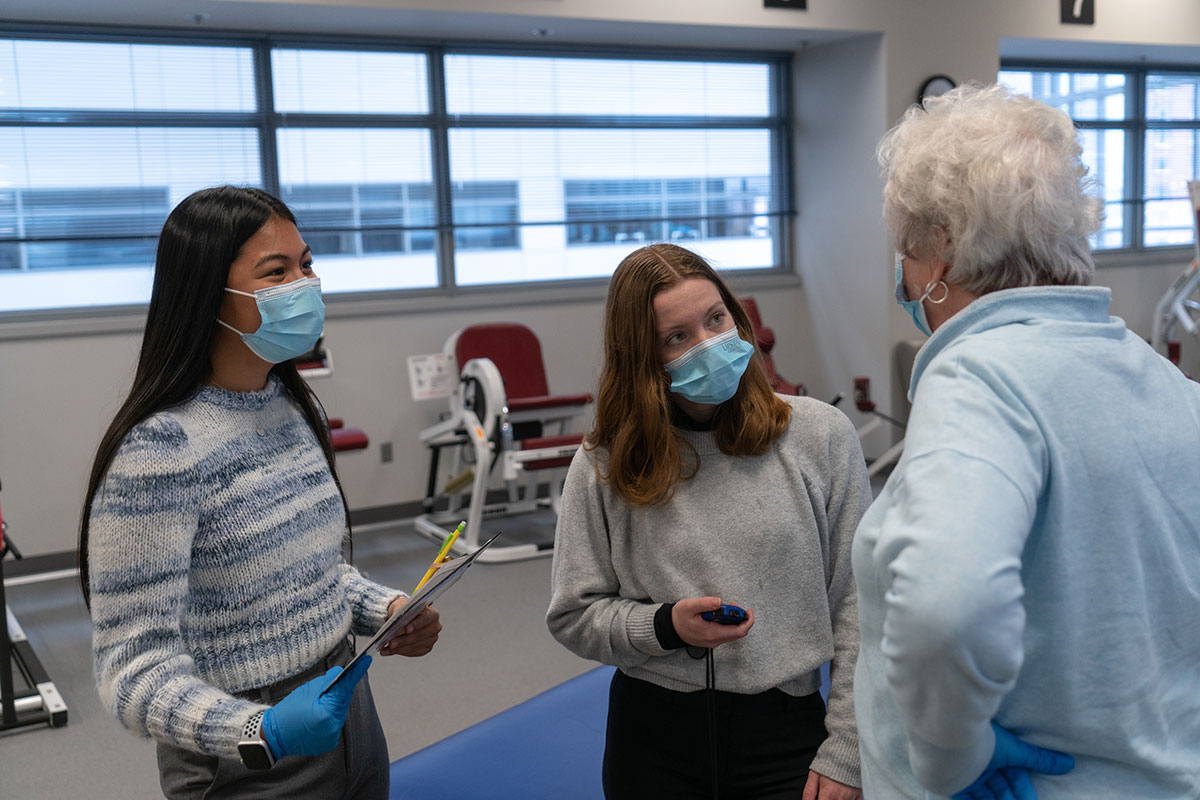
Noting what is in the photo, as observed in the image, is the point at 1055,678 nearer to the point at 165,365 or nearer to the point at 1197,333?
the point at 165,365

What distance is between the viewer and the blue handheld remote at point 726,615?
4.37ft

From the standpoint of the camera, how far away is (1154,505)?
90cm

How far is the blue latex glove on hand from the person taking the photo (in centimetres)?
90

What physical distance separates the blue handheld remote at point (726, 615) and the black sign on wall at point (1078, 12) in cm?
666

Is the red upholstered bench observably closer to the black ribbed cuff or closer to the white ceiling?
the white ceiling

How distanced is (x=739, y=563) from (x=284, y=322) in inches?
28.3

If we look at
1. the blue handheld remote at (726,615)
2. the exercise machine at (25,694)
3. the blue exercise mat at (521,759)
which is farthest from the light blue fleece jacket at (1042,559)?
the exercise machine at (25,694)

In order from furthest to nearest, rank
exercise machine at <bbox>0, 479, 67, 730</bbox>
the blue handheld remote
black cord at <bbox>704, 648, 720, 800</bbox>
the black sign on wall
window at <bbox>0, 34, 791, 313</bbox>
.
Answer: the black sign on wall, window at <bbox>0, 34, 791, 313</bbox>, exercise machine at <bbox>0, 479, 67, 730</bbox>, black cord at <bbox>704, 648, 720, 800</bbox>, the blue handheld remote

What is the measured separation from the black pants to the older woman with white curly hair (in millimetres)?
462

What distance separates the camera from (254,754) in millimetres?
1188

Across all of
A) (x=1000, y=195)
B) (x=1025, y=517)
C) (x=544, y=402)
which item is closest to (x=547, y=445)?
(x=544, y=402)

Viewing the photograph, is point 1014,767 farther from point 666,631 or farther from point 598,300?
point 598,300

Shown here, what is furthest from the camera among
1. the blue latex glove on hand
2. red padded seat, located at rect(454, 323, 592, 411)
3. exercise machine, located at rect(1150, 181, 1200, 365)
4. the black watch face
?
exercise machine, located at rect(1150, 181, 1200, 365)

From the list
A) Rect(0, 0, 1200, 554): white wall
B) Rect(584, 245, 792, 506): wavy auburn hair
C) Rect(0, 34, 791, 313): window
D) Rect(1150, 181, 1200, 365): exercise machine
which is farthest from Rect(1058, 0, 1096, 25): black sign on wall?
Rect(584, 245, 792, 506): wavy auburn hair
